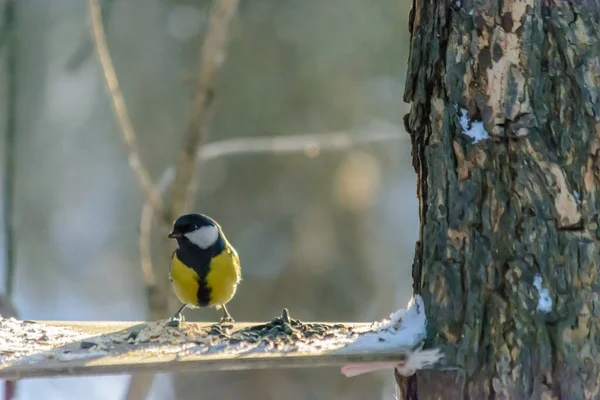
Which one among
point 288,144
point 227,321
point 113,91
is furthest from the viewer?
point 288,144

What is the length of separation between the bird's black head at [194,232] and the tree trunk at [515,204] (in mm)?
1134

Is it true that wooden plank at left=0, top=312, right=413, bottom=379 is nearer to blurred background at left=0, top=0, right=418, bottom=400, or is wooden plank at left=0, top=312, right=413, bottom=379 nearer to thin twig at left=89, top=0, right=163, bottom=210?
thin twig at left=89, top=0, right=163, bottom=210

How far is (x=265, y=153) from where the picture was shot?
5.99m

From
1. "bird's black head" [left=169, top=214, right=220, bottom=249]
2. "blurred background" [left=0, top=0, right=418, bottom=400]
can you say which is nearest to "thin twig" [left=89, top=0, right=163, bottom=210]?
"bird's black head" [left=169, top=214, right=220, bottom=249]

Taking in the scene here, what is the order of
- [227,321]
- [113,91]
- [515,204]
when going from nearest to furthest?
1. [515,204]
2. [227,321]
3. [113,91]

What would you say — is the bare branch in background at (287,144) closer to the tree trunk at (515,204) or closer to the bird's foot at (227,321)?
the bird's foot at (227,321)

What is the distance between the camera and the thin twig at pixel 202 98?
3193 mm

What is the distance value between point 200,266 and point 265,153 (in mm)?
3379

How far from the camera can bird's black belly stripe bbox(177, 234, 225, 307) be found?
2658 mm

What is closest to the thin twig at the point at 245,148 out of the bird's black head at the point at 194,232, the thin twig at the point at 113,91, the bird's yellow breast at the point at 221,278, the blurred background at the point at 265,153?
the thin twig at the point at 113,91

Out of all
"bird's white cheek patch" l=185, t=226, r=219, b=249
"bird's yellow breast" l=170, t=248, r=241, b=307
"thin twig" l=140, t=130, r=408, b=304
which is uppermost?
"thin twig" l=140, t=130, r=408, b=304

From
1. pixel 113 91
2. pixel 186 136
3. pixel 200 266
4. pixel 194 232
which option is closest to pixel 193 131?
pixel 186 136

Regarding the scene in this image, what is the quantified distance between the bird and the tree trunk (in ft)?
3.52

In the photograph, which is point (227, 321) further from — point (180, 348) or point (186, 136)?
point (186, 136)
